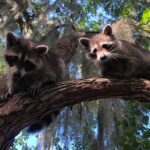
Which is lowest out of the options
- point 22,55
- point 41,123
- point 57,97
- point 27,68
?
point 41,123

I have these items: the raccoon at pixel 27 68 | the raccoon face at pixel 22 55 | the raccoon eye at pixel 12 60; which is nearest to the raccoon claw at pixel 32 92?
the raccoon at pixel 27 68

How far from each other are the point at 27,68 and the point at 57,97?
1.62ft

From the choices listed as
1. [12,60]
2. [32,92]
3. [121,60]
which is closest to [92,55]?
[121,60]

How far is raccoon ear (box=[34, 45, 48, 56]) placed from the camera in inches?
192

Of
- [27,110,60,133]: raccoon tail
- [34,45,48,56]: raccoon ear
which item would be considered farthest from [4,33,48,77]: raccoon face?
[27,110,60,133]: raccoon tail

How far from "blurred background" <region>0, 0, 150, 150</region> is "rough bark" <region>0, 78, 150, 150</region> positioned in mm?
763

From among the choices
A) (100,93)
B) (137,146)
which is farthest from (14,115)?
(137,146)

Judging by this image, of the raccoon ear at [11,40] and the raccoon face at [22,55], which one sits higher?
the raccoon ear at [11,40]

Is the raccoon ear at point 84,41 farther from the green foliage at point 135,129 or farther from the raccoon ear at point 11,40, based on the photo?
the green foliage at point 135,129

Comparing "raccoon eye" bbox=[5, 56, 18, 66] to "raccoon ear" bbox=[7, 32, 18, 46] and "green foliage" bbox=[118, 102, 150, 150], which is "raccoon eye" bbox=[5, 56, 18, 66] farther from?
"green foliage" bbox=[118, 102, 150, 150]

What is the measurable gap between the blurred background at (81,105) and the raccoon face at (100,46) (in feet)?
1.40

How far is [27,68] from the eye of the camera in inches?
186

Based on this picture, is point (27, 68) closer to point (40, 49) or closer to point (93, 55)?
point (40, 49)

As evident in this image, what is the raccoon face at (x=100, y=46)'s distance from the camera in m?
5.09
